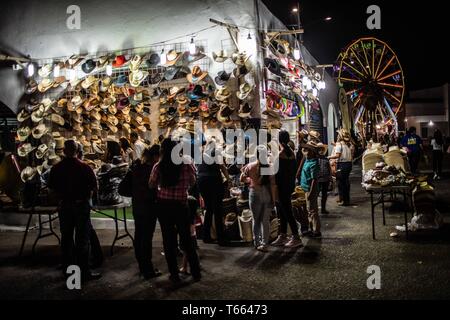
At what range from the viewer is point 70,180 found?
199 inches

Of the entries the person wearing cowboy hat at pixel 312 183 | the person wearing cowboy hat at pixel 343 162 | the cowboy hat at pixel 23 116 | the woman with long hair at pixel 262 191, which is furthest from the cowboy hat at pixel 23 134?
the person wearing cowboy hat at pixel 343 162

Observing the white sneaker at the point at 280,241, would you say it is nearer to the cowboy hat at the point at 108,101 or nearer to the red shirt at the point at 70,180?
the red shirt at the point at 70,180

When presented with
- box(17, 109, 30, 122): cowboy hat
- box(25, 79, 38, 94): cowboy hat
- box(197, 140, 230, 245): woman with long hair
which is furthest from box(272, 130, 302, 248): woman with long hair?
box(25, 79, 38, 94): cowboy hat

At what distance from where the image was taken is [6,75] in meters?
11.8

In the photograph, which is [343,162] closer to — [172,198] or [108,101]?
[172,198]

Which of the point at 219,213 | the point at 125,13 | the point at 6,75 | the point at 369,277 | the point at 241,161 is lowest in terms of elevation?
the point at 369,277

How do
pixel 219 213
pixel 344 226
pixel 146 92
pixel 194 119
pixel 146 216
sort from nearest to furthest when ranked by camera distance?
1. pixel 146 216
2. pixel 219 213
3. pixel 344 226
4. pixel 194 119
5. pixel 146 92

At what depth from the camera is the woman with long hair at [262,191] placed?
6219 millimetres

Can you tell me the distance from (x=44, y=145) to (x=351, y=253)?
9.09 m

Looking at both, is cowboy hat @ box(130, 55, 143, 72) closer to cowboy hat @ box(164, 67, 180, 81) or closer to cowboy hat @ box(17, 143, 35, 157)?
cowboy hat @ box(164, 67, 180, 81)

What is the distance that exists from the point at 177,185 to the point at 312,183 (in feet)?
10.6

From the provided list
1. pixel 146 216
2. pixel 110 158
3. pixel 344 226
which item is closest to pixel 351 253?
pixel 344 226

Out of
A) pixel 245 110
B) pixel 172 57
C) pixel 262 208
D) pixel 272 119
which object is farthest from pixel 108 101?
pixel 262 208

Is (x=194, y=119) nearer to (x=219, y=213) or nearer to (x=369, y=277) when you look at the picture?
(x=219, y=213)
